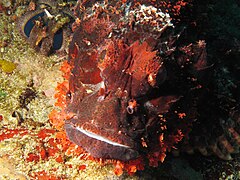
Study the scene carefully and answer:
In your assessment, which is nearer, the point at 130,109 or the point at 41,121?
the point at 130,109

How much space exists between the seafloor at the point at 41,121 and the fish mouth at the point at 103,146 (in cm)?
84

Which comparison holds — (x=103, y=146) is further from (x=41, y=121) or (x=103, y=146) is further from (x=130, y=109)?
(x=41, y=121)

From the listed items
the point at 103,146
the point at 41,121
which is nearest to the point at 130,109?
the point at 103,146

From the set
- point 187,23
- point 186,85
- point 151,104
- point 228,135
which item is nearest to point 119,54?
point 151,104

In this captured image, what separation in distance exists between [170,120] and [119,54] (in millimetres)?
918

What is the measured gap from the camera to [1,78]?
5.03 meters

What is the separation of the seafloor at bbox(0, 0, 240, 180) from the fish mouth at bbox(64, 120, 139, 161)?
2.76 ft

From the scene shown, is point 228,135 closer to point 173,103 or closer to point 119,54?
point 173,103

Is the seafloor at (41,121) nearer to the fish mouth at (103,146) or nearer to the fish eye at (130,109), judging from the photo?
the fish mouth at (103,146)

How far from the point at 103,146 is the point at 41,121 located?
81.3 inches

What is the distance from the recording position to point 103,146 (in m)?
2.71

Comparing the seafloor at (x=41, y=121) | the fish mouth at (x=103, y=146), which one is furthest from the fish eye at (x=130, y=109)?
the seafloor at (x=41, y=121)

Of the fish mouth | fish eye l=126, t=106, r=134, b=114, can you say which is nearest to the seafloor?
the fish mouth

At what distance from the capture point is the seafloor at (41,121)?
12.0 ft
